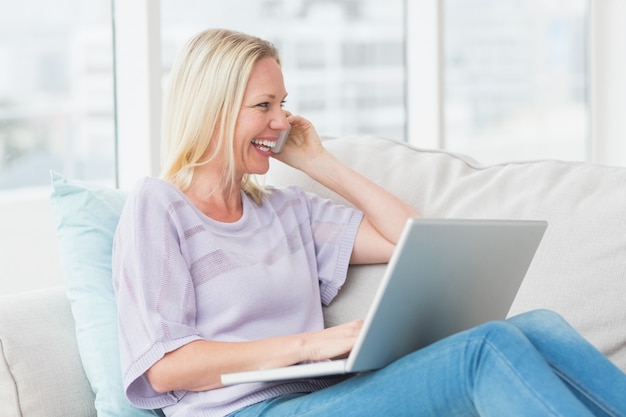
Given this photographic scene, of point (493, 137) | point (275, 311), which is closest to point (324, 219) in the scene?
point (275, 311)

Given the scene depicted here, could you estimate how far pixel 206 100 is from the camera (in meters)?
1.82

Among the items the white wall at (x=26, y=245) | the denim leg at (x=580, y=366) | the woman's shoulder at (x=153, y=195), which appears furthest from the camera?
the white wall at (x=26, y=245)

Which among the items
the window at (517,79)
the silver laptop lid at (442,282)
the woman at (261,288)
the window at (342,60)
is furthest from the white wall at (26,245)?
the window at (517,79)

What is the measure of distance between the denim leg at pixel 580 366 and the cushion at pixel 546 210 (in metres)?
0.16

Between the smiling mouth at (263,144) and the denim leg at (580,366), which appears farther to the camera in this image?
the smiling mouth at (263,144)

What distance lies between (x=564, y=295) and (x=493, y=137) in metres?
2.36

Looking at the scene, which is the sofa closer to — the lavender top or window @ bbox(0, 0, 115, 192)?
the lavender top

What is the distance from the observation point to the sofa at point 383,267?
168 cm

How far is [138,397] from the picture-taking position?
1689 mm

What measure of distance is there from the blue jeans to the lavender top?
9.4 inches

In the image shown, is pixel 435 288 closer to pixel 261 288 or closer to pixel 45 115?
pixel 261 288

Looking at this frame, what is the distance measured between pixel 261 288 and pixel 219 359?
0.67 feet

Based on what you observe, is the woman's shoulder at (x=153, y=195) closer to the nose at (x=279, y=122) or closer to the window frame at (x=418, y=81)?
the nose at (x=279, y=122)

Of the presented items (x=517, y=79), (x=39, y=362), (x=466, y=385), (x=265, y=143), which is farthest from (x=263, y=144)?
(x=517, y=79)
